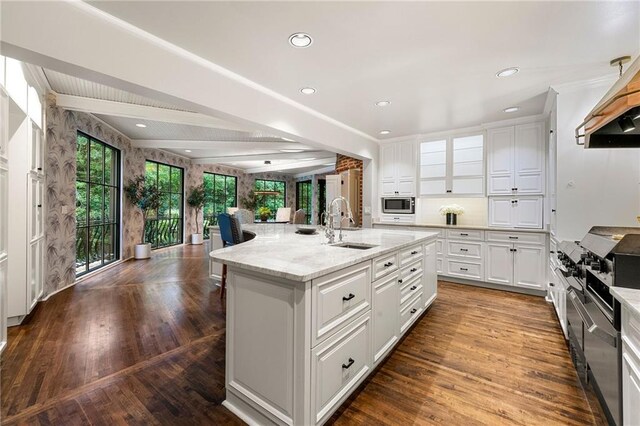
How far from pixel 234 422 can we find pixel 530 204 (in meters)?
4.49

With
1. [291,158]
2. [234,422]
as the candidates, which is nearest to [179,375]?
[234,422]

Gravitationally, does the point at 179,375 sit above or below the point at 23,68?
below

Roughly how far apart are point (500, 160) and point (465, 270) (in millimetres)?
1771

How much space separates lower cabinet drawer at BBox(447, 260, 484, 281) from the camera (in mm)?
4289

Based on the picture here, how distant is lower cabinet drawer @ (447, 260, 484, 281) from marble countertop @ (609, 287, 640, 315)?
10.4 feet

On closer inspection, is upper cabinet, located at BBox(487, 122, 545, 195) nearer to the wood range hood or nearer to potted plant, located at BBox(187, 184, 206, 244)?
the wood range hood

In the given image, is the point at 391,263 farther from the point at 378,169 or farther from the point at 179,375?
the point at 378,169

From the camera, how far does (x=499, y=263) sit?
163 inches

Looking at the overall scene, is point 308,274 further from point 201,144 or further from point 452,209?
point 201,144

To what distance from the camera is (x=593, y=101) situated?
2.82 m

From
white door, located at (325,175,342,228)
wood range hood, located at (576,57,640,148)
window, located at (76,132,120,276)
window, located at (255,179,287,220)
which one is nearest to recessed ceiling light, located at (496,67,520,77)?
wood range hood, located at (576,57,640,148)

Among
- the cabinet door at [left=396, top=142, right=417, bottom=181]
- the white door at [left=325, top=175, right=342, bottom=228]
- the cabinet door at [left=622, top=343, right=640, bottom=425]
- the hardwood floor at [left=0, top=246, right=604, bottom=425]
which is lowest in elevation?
the hardwood floor at [left=0, top=246, right=604, bottom=425]

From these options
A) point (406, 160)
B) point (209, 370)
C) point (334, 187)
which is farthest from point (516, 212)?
point (209, 370)

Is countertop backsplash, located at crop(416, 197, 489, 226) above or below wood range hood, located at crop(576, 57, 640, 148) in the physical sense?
below
